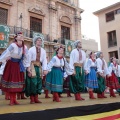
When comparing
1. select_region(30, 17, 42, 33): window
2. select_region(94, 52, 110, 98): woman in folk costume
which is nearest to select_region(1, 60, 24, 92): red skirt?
select_region(94, 52, 110, 98): woman in folk costume

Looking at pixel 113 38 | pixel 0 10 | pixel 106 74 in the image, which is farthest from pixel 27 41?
pixel 113 38

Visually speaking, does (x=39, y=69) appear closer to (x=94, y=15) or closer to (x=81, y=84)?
(x=81, y=84)

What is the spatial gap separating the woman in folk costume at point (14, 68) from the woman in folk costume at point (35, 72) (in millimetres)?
168

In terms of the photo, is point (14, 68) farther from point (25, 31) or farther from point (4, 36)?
point (25, 31)

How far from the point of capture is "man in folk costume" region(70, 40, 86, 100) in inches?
189

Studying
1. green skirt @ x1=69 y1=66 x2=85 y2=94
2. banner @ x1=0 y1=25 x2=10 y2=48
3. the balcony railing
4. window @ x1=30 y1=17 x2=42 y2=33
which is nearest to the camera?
green skirt @ x1=69 y1=66 x2=85 y2=94

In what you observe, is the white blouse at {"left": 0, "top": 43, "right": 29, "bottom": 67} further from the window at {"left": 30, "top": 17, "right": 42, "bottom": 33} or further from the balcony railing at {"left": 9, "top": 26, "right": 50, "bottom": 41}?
the window at {"left": 30, "top": 17, "right": 42, "bottom": 33}

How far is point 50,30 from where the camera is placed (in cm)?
1379

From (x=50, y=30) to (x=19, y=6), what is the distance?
2.69m

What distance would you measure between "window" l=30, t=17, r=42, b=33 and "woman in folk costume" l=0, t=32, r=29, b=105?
367 inches

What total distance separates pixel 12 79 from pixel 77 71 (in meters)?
1.76

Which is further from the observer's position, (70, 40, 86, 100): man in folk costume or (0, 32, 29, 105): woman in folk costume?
(70, 40, 86, 100): man in folk costume

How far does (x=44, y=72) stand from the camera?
169 inches

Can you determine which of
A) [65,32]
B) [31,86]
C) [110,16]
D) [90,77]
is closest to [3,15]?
[65,32]
